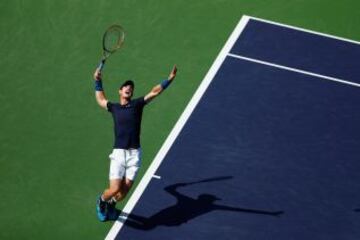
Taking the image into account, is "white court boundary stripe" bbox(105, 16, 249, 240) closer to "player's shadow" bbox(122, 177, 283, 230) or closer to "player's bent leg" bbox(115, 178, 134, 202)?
"player's shadow" bbox(122, 177, 283, 230)

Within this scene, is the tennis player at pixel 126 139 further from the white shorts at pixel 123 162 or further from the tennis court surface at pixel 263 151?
the tennis court surface at pixel 263 151

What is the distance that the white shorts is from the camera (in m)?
15.3

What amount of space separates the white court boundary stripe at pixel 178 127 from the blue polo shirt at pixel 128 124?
52.8 inches

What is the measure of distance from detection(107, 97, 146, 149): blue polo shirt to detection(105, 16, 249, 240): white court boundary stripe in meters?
1.34

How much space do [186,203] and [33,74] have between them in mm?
4812

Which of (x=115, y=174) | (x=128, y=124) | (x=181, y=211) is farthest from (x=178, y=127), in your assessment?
(x=115, y=174)

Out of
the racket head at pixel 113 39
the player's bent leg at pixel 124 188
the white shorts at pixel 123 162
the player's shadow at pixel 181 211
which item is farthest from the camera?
the racket head at pixel 113 39

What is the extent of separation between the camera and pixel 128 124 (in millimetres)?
15367

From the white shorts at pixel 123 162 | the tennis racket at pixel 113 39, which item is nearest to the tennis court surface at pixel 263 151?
the white shorts at pixel 123 162

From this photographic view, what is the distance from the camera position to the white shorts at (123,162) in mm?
15336

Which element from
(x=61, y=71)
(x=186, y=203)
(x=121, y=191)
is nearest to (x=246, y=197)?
(x=186, y=203)

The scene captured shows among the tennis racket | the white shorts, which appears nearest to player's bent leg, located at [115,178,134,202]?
the white shorts

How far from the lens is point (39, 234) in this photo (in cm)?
1555

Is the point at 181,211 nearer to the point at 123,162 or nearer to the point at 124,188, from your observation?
the point at 124,188
